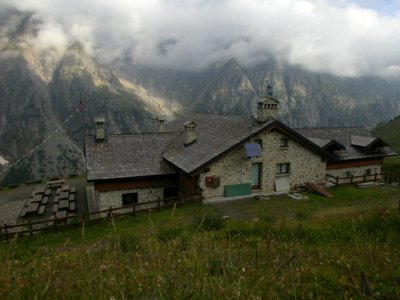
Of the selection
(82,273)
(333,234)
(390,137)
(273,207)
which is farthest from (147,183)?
(390,137)

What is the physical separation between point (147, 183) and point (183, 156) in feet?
12.6

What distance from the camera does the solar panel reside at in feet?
83.0

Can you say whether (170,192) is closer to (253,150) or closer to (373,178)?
(253,150)

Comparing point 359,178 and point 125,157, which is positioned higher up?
point 125,157

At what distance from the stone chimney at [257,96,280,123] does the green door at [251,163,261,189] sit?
12.5ft

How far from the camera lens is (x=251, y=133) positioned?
25.5 m

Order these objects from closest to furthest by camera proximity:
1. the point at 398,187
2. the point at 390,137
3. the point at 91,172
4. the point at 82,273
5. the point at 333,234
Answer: the point at 82,273 → the point at 333,234 → the point at 91,172 → the point at 398,187 → the point at 390,137

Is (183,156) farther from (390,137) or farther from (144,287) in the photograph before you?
(390,137)

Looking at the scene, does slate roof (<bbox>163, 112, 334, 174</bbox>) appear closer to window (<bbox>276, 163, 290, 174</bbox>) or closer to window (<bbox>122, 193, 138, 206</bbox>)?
window (<bbox>276, 163, 290, 174</bbox>)

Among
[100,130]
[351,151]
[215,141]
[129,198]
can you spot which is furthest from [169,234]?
[351,151]

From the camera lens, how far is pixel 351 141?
119 feet

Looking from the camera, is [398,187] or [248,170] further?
[398,187]

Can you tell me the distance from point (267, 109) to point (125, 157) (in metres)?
12.9

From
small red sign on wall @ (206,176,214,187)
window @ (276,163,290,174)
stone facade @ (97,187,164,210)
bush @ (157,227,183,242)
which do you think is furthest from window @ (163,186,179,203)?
bush @ (157,227,183,242)
